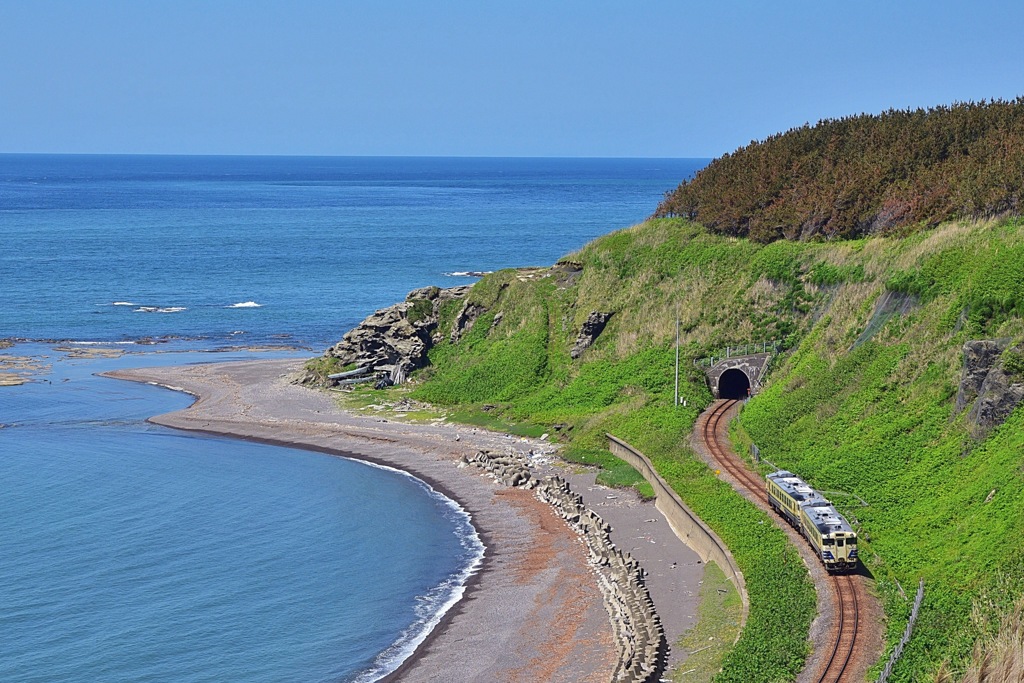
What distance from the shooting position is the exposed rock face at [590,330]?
73.1 meters

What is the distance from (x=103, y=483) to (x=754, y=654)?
3770 centimetres

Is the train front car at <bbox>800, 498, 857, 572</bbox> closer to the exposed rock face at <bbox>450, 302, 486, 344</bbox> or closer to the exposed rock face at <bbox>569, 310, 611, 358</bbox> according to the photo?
the exposed rock face at <bbox>569, 310, 611, 358</bbox>

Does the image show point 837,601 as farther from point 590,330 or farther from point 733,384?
point 590,330

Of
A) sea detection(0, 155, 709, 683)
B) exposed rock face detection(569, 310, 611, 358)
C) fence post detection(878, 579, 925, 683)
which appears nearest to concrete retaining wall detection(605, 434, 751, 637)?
fence post detection(878, 579, 925, 683)

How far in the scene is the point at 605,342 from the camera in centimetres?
7256

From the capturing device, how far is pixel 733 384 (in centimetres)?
6669

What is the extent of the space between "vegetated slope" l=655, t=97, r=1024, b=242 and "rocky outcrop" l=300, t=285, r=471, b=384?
1882 cm

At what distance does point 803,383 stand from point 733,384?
30.2 feet

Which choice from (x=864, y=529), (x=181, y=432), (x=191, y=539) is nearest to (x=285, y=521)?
(x=191, y=539)

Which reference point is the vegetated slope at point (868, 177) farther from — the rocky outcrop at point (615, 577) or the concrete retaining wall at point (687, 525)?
the rocky outcrop at point (615, 577)

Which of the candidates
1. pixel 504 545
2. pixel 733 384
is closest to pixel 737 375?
pixel 733 384

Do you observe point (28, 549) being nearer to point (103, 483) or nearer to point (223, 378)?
point (103, 483)

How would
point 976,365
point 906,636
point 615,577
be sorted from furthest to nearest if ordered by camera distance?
point 976,365, point 615,577, point 906,636

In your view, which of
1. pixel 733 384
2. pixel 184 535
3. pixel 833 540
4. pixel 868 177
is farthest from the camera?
pixel 868 177
